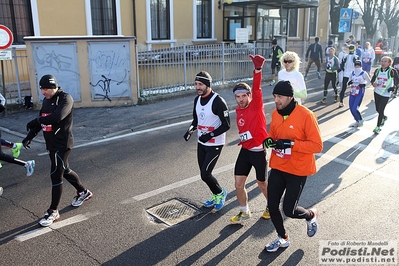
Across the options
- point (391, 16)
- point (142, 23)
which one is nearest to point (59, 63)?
point (142, 23)

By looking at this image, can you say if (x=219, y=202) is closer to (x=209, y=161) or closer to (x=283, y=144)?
(x=209, y=161)

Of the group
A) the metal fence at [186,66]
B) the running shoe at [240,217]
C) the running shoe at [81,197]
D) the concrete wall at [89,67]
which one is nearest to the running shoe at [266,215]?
the running shoe at [240,217]

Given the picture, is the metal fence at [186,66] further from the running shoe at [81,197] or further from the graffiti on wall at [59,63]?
the running shoe at [81,197]

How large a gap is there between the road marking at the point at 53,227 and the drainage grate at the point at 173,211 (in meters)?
0.79

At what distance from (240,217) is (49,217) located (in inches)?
93.9

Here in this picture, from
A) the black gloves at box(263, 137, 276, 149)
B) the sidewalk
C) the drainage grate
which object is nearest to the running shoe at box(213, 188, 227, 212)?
the drainage grate

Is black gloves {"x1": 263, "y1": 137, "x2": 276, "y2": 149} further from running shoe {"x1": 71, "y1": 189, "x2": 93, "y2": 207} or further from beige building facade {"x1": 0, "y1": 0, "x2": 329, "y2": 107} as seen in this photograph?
beige building facade {"x1": 0, "y1": 0, "x2": 329, "y2": 107}

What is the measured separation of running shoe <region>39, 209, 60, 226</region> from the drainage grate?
115cm

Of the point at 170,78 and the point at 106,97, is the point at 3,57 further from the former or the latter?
the point at 170,78

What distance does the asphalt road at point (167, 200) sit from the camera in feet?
13.2

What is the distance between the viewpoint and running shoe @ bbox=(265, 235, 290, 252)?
4.02 metres

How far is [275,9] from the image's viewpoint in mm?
23609

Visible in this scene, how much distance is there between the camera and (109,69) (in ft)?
37.9

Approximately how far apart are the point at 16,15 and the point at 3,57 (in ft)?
15.8
